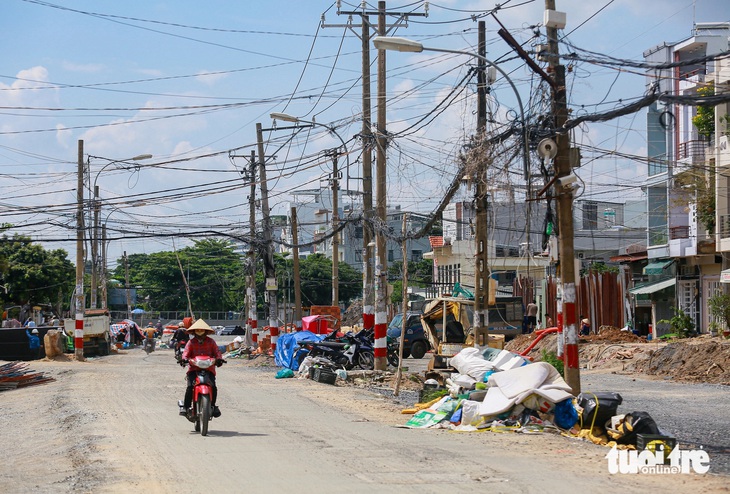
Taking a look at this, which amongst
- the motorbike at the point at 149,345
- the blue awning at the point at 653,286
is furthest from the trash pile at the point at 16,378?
the blue awning at the point at 653,286

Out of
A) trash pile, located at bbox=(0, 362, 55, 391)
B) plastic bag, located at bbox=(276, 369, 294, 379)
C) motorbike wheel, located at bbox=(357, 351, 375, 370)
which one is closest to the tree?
plastic bag, located at bbox=(276, 369, 294, 379)

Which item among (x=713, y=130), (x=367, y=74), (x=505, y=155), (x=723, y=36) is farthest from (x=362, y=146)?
(x=723, y=36)

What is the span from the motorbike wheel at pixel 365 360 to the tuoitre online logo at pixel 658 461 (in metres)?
17.1

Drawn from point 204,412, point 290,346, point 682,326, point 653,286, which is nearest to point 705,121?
point 682,326

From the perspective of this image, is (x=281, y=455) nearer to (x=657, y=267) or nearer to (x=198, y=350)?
(x=198, y=350)

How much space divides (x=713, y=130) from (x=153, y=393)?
80.7 feet

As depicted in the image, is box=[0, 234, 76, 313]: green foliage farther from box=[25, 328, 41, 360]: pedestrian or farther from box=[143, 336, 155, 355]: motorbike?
box=[25, 328, 41, 360]: pedestrian

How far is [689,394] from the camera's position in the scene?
834 inches

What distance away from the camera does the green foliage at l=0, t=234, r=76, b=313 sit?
62.9 metres

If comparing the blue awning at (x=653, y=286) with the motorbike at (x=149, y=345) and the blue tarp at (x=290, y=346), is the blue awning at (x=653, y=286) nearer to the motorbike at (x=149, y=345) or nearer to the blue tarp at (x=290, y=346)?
the blue tarp at (x=290, y=346)

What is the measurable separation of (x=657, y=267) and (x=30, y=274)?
42.1m

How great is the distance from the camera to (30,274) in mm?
62844

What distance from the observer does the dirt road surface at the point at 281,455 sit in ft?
30.0

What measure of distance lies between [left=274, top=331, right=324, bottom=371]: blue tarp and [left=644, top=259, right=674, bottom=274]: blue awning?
1839cm
